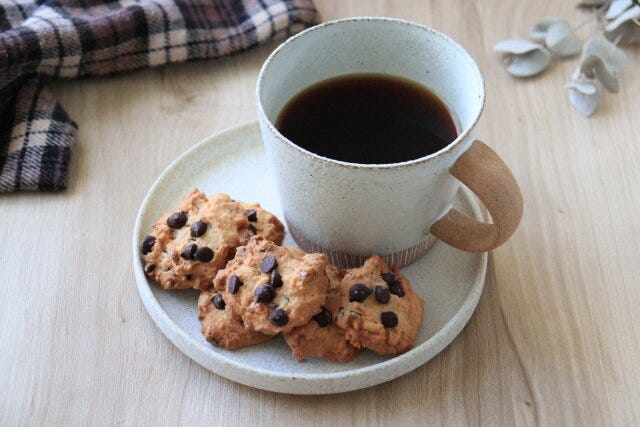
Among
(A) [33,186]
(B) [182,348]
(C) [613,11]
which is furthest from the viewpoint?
(C) [613,11]

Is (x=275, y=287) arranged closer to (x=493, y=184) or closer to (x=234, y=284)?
(x=234, y=284)

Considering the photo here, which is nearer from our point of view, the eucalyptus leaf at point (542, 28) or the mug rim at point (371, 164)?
the mug rim at point (371, 164)

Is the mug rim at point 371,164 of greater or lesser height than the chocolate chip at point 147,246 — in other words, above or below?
above

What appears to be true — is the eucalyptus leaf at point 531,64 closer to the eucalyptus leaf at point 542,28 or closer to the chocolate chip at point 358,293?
the eucalyptus leaf at point 542,28

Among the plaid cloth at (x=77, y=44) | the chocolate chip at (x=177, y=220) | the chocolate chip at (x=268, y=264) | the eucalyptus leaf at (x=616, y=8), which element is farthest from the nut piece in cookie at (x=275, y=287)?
the eucalyptus leaf at (x=616, y=8)

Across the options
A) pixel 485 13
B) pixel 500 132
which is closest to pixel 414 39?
pixel 500 132

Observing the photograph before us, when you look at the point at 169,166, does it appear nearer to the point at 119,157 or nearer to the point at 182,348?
the point at 119,157

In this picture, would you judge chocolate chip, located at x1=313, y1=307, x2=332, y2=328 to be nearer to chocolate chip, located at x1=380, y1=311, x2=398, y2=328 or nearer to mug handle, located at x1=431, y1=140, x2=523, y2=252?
chocolate chip, located at x1=380, y1=311, x2=398, y2=328
